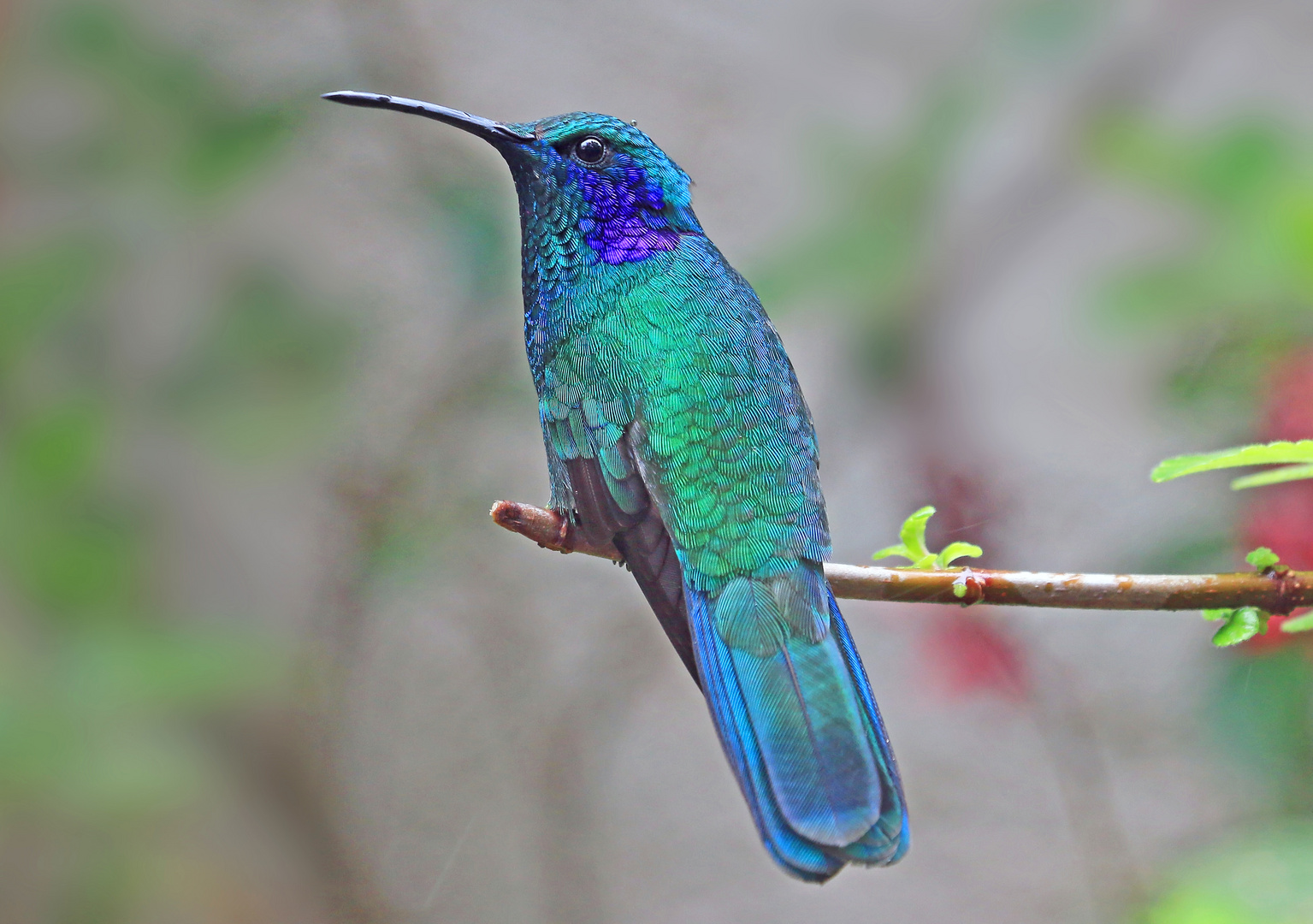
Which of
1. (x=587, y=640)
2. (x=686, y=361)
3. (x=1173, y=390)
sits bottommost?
(x=587, y=640)

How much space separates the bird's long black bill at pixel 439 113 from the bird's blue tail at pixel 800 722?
0.45m

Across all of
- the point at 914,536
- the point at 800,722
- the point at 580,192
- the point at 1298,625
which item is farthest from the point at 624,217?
the point at 1298,625

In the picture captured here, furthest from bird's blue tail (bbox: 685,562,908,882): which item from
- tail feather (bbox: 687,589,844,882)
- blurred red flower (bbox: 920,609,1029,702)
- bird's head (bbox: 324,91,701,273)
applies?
blurred red flower (bbox: 920,609,1029,702)

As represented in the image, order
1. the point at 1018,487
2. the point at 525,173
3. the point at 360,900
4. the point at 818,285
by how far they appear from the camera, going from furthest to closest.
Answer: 1. the point at 360,900
2. the point at 1018,487
3. the point at 818,285
4. the point at 525,173

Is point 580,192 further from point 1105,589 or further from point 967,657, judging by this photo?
point 967,657

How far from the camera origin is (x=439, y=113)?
975mm

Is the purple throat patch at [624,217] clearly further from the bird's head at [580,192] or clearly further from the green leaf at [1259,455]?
the green leaf at [1259,455]

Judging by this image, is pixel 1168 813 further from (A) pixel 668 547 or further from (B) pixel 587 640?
(A) pixel 668 547

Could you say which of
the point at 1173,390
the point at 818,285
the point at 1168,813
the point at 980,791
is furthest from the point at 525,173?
the point at 1168,813

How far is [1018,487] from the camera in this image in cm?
194

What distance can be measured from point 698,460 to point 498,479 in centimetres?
134

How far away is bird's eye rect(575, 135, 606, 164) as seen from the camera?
1072 millimetres

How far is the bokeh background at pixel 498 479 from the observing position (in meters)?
1.67

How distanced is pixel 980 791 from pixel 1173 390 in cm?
142
